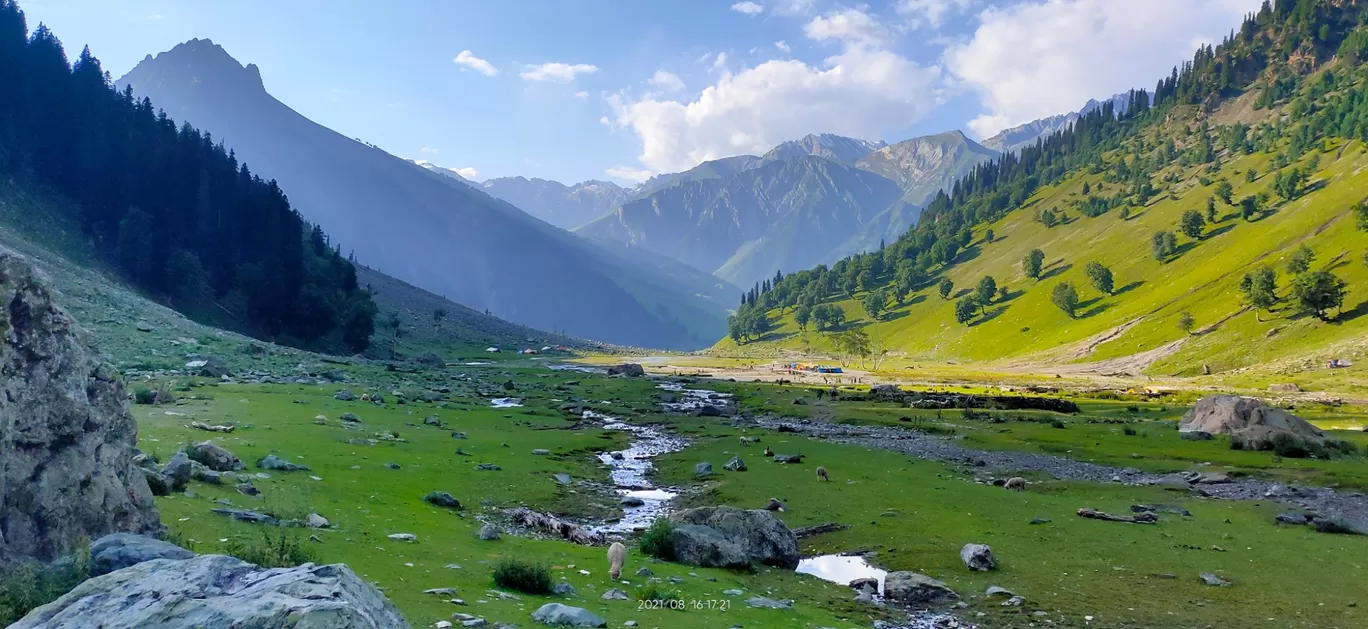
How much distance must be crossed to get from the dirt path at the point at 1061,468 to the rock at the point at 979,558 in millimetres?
14356

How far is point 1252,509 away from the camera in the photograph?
2761cm

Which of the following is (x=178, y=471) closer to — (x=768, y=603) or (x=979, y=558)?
(x=768, y=603)

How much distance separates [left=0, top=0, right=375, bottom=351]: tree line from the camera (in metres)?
101

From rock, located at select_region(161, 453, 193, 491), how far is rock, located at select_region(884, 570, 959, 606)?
57.1 ft

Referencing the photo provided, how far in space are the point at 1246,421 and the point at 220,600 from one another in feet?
197

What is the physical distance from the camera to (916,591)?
17828 mm

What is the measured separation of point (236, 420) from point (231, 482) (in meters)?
13.3

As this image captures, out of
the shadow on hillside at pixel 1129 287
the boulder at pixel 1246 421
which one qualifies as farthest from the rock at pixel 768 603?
the shadow on hillside at pixel 1129 287

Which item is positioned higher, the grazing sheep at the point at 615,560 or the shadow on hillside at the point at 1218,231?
the shadow on hillside at the point at 1218,231

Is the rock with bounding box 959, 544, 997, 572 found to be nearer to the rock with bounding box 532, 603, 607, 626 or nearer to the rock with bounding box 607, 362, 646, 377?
the rock with bounding box 532, 603, 607, 626

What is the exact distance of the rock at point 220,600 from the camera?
5672 millimetres

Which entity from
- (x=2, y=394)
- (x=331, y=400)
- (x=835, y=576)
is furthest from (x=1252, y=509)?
(x=331, y=400)

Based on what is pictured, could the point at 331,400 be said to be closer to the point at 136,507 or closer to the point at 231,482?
the point at 231,482
